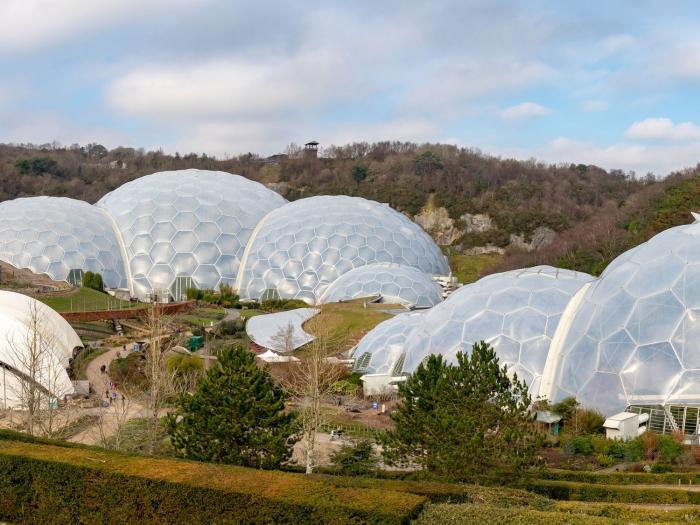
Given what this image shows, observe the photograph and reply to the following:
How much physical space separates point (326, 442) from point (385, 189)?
7443 centimetres

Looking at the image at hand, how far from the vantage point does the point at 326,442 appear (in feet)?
66.3

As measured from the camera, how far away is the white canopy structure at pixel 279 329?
31953 mm

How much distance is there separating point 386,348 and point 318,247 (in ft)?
64.9

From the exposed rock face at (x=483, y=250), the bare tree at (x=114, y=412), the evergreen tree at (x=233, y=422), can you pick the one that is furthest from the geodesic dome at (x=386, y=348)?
the exposed rock face at (x=483, y=250)

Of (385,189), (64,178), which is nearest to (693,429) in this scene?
(385,189)

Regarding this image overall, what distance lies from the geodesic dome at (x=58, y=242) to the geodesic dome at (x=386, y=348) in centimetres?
2410

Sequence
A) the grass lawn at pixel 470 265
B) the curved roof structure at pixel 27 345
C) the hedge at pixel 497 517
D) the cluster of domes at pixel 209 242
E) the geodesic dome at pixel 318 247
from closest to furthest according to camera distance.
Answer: the hedge at pixel 497 517 → the curved roof structure at pixel 27 345 → the geodesic dome at pixel 318 247 → the cluster of domes at pixel 209 242 → the grass lawn at pixel 470 265

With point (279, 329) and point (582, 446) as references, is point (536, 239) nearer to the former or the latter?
point (279, 329)

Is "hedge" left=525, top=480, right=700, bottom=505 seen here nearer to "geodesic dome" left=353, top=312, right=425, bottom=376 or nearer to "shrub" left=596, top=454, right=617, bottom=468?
"shrub" left=596, top=454, right=617, bottom=468

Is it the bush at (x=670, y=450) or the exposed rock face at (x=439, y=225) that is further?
the exposed rock face at (x=439, y=225)

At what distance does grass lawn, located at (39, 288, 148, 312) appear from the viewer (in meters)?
37.8

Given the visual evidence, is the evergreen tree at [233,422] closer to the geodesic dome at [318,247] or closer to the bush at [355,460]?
the bush at [355,460]

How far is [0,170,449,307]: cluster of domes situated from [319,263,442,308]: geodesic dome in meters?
0.41

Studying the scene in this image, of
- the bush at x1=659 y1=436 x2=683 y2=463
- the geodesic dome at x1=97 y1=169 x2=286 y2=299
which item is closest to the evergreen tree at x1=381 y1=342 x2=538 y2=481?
the bush at x1=659 y1=436 x2=683 y2=463
